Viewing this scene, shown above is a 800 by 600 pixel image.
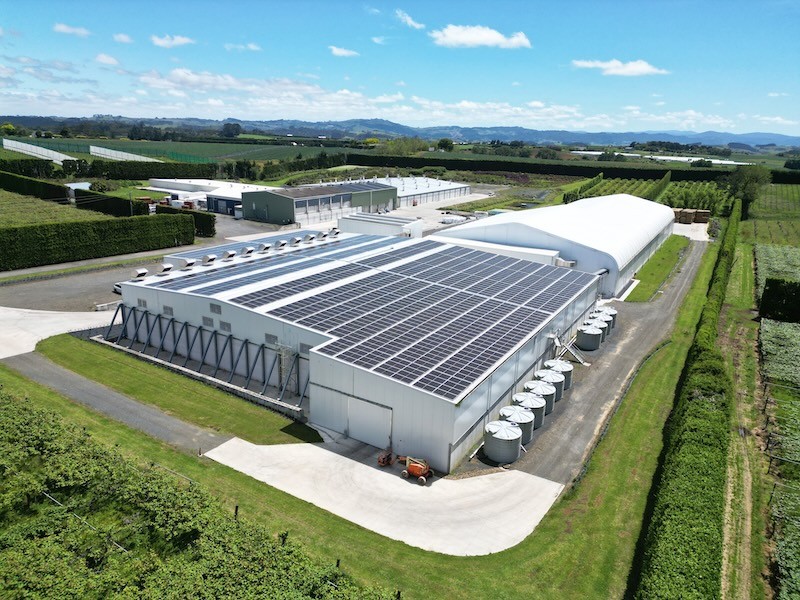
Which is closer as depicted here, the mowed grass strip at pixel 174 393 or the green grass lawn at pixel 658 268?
the mowed grass strip at pixel 174 393

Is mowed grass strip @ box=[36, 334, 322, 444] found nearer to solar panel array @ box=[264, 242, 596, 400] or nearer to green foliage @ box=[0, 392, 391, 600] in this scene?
solar panel array @ box=[264, 242, 596, 400]

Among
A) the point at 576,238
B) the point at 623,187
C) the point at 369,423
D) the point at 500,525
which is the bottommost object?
the point at 500,525

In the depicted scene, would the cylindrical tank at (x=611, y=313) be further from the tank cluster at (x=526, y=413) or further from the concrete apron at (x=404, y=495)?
the concrete apron at (x=404, y=495)

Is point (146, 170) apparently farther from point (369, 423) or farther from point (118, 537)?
point (118, 537)

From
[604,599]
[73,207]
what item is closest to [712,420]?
[604,599]

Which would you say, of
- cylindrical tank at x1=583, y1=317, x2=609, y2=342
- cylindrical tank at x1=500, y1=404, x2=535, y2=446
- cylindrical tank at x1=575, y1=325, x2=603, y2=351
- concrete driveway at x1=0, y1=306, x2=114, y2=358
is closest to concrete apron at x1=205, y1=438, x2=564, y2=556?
cylindrical tank at x1=500, y1=404, x2=535, y2=446

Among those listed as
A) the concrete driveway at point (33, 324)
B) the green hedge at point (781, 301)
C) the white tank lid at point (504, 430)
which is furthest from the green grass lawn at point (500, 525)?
the green hedge at point (781, 301)

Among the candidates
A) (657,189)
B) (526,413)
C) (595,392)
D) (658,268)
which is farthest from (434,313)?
(657,189)
